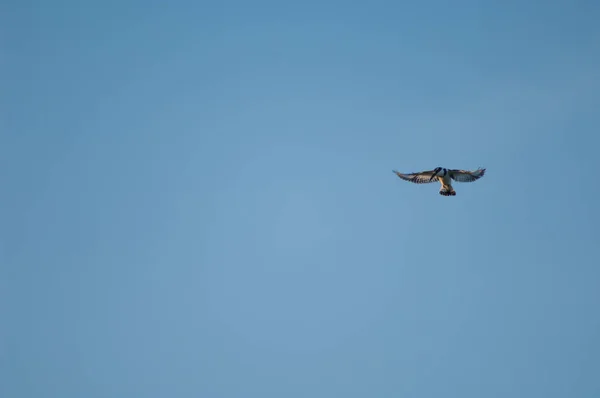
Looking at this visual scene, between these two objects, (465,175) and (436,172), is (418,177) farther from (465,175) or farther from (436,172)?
(465,175)

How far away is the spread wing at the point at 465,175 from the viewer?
6269 centimetres

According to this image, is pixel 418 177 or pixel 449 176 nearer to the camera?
pixel 449 176

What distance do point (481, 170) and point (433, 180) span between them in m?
3.20

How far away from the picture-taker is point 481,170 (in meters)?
62.2

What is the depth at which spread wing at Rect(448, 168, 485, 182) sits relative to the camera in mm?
62688

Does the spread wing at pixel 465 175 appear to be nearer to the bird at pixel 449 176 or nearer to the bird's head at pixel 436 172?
the bird at pixel 449 176

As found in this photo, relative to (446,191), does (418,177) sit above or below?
above

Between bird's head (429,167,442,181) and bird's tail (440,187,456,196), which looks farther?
bird's tail (440,187,456,196)

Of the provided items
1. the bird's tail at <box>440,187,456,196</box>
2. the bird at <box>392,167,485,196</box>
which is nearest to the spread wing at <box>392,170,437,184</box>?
the bird at <box>392,167,485,196</box>

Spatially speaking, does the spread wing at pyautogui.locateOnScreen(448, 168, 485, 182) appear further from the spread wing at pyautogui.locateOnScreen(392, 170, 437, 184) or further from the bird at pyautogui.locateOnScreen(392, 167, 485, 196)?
the spread wing at pyautogui.locateOnScreen(392, 170, 437, 184)

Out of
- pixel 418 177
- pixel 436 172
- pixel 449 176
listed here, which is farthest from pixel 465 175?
pixel 418 177

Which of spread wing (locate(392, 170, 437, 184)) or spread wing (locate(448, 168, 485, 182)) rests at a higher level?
spread wing (locate(392, 170, 437, 184))

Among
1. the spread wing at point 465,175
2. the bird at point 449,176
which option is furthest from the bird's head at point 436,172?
the spread wing at point 465,175

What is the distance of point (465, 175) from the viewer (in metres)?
63.1
